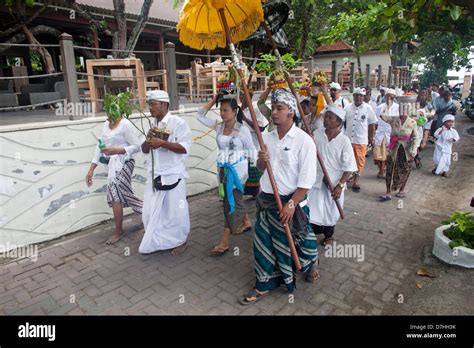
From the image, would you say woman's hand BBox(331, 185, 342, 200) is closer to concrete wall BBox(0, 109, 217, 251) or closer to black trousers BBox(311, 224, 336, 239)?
black trousers BBox(311, 224, 336, 239)

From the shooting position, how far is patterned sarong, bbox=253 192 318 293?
315 cm

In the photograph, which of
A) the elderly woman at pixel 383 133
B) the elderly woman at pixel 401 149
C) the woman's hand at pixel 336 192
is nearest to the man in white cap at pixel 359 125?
the elderly woman at pixel 383 133

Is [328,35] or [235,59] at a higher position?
[328,35]

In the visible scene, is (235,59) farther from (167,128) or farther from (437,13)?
(437,13)

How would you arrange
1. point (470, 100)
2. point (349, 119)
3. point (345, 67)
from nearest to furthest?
point (349, 119) → point (345, 67) → point (470, 100)

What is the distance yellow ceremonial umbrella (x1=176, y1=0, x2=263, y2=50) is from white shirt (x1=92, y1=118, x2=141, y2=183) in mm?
1370

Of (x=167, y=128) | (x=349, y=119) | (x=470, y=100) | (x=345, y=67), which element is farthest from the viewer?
(x=470, y=100)

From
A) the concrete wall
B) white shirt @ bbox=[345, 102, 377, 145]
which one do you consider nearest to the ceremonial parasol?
the concrete wall

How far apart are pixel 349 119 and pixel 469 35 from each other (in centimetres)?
250

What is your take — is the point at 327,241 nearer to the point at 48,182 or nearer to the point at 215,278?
the point at 215,278

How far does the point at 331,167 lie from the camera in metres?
4.18

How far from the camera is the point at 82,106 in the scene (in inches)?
196
